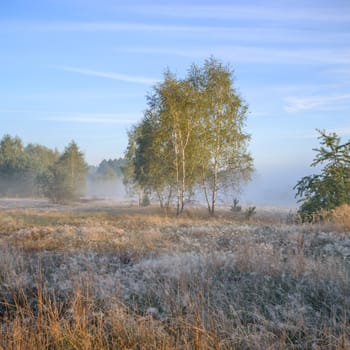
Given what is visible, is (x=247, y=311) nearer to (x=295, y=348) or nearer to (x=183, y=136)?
(x=295, y=348)

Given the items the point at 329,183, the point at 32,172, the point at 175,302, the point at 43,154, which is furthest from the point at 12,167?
the point at 175,302

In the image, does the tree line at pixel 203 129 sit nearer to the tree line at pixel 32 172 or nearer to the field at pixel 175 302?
the field at pixel 175 302

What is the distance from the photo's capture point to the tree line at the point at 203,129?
971 inches

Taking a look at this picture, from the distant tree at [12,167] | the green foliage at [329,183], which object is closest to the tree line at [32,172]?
the distant tree at [12,167]

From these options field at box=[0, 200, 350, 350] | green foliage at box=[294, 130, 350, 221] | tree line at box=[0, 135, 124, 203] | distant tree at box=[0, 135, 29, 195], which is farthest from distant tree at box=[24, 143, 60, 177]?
field at box=[0, 200, 350, 350]

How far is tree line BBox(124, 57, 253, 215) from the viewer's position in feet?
80.9

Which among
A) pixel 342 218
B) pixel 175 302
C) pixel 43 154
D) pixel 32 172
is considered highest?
pixel 43 154

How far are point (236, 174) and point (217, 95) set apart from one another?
235 inches

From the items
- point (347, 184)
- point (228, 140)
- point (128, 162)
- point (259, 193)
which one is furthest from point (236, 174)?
point (259, 193)

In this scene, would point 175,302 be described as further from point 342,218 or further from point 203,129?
point 203,129

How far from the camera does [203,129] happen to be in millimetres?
24922

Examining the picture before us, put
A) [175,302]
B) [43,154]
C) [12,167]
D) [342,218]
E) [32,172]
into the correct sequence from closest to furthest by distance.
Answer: [175,302], [342,218], [12,167], [32,172], [43,154]

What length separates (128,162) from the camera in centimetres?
4116

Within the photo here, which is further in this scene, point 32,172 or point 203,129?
point 32,172
